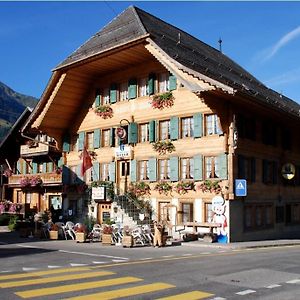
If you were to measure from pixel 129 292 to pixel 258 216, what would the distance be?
1784 cm

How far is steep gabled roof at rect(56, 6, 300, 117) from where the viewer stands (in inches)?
970

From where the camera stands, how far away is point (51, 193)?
3384cm

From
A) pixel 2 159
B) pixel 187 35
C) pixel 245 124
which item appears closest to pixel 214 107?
pixel 245 124

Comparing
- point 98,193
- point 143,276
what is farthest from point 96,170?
point 143,276

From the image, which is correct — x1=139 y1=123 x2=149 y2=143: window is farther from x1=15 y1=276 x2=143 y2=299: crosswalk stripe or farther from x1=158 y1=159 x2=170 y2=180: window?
x1=15 y1=276 x2=143 y2=299: crosswalk stripe

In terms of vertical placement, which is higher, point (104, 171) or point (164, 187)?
point (104, 171)

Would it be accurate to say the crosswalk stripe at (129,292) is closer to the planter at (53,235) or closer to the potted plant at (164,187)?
the planter at (53,235)

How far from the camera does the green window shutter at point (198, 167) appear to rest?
24.4m

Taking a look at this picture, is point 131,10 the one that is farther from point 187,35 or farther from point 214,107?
point 214,107

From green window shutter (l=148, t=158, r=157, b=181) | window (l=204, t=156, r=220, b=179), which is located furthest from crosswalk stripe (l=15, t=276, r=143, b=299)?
green window shutter (l=148, t=158, r=157, b=181)

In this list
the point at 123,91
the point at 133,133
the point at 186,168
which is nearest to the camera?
the point at 186,168

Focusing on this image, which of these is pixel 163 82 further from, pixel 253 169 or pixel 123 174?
pixel 253 169

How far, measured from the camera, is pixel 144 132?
2753 cm

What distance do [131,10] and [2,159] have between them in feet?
58.8
